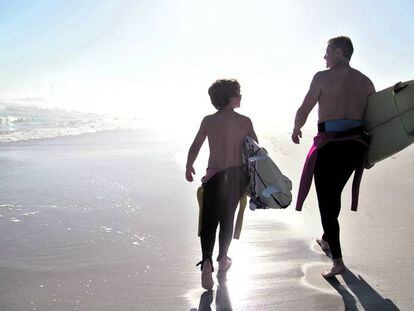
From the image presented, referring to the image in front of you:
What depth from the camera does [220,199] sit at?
3637 mm

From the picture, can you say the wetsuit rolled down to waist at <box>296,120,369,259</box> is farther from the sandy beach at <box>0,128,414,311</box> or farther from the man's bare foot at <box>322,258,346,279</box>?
the sandy beach at <box>0,128,414,311</box>

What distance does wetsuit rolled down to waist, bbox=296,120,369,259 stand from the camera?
3.58 m

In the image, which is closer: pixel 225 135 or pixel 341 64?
pixel 225 135

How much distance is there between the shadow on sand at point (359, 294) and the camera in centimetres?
301

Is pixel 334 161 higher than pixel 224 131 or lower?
lower

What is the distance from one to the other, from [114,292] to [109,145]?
9.28 metres

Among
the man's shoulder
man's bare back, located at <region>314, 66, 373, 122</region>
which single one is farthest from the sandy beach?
the man's shoulder

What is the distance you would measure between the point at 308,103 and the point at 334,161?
509mm

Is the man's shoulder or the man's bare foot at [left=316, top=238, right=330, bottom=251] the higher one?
the man's shoulder

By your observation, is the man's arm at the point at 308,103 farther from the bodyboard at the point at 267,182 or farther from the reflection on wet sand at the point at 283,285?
the reflection on wet sand at the point at 283,285

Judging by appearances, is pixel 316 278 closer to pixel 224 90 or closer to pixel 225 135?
pixel 225 135

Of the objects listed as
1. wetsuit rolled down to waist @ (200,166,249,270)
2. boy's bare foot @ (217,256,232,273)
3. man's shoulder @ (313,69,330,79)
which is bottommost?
boy's bare foot @ (217,256,232,273)

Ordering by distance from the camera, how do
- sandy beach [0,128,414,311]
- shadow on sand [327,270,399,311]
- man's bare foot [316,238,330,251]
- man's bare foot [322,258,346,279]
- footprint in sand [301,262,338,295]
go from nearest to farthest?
1. shadow on sand [327,270,399,311]
2. sandy beach [0,128,414,311]
3. footprint in sand [301,262,338,295]
4. man's bare foot [322,258,346,279]
5. man's bare foot [316,238,330,251]

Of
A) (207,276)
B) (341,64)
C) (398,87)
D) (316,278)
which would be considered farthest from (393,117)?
(207,276)
